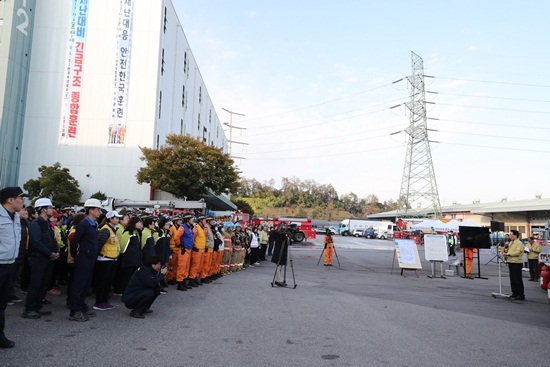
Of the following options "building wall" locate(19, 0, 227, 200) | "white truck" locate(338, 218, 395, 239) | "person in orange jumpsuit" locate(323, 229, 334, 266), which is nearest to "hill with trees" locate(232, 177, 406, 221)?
"white truck" locate(338, 218, 395, 239)

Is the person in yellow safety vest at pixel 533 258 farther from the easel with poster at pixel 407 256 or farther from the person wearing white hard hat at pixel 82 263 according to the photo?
the person wearing white hard hat at pixel 82 263

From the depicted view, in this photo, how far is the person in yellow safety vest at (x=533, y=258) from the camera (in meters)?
14.9

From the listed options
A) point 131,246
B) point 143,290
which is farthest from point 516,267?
point 131,246

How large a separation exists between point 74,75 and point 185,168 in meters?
13.4

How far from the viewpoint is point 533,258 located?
15.2m

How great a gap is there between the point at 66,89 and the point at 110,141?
5.94 meters

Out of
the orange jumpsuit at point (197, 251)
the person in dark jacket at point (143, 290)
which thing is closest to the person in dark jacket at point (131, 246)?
the person in dark jacket at point (143, 290)

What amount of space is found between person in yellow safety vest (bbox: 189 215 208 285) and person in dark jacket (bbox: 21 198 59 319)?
4.13 meters

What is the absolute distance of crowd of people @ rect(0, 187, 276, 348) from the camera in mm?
5101

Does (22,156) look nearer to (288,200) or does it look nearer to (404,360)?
(404,360)

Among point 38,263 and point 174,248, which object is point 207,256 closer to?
point 174,248

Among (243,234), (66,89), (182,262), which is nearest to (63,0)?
(66,89)

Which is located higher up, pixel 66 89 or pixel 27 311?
pixel 66 89

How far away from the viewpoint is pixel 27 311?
646 centimetres
